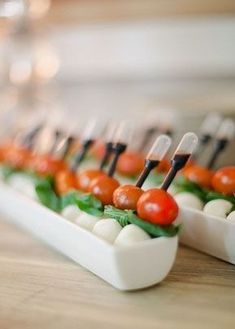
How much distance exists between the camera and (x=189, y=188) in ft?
3.01

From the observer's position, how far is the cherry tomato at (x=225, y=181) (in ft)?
2.79

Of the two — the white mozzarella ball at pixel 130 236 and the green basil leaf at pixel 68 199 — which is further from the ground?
the white mozzarella ball at pixel 130 236

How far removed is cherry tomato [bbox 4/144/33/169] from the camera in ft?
4.10

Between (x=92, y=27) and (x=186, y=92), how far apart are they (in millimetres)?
599

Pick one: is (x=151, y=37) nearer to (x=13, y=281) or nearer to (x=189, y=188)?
(x=189, y=188)

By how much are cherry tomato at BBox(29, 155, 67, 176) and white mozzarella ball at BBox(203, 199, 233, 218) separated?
0.41 metres

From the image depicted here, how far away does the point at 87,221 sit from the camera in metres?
0.79

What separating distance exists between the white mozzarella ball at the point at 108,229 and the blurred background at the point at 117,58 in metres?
1.18

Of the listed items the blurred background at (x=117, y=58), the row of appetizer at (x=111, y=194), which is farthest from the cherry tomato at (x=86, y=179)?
the blurred background at (x=117, y=58)

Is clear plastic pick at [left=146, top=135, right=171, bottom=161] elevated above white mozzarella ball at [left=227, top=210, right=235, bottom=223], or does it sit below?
above

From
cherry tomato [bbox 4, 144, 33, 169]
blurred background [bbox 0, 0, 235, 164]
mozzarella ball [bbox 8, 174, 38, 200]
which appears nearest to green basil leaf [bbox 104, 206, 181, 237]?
mozzarella ball [bbox 8, 174, 38, 200]

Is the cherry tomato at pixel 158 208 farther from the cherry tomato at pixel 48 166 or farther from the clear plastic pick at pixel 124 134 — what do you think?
the cherry tomato at pixel 48 166

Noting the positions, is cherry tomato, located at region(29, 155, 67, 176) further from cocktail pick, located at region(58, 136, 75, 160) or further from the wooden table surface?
the wooden table surface

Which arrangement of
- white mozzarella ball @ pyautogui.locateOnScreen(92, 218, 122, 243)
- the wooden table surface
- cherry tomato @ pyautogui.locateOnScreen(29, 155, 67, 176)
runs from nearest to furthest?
the wooden table surface → white mozzarella ball @ pyautogui.locateOnScreen(92, 218, 122, 243) → cherry tomato @ pyautogui.locateOnScreen(29, 155, 67, 176)
